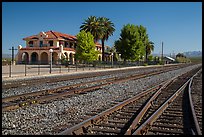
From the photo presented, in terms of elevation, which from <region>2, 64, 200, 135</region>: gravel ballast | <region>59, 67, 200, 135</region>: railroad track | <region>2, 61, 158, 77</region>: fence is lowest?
<region>2, 64, 200, 135</region>: gravel ballast

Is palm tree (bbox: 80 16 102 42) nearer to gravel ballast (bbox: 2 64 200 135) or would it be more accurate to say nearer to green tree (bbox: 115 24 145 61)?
green tree (bbox: 115 24 145 61)

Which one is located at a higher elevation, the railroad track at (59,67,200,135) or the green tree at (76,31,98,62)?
the green tree at (76,31,98,62)

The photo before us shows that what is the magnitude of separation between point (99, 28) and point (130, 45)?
9.39 meters

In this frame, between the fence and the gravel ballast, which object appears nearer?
the gravel ballast

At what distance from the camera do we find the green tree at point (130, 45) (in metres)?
73.9

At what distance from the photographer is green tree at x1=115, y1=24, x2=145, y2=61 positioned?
242ft

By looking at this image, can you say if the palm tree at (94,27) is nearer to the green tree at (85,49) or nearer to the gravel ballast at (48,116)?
the green tree at (85,49)

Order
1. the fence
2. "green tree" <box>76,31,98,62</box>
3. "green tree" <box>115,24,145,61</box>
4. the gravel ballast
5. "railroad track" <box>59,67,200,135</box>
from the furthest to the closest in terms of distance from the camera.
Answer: "green tree" <box>115,24,145,61</box>, "green tree" <box>76,31,98,62</box>, the fence, the gravel ballast, "railroad track" <box>59,67,200,135</box>

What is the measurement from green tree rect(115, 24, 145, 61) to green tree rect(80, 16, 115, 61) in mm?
4300

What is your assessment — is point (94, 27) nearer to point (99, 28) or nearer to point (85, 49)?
point (99, 28)

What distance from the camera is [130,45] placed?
243 feet

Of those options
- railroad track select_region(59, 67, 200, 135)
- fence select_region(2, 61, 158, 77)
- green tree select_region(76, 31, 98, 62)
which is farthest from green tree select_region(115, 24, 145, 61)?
railroad track select_region(59, 67, 200, 135)

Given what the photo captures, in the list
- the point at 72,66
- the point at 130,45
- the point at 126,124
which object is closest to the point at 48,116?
the point at 126,124

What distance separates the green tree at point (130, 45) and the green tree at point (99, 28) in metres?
4.30
